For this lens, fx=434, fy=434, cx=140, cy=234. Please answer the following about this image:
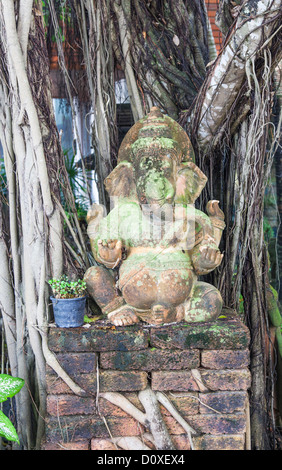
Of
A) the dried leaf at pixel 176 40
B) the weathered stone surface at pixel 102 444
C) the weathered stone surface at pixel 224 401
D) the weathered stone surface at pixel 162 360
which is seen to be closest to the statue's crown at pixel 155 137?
the dried leaf at pixel 176 40

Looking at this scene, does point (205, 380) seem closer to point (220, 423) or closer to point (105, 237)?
point (220, 423)

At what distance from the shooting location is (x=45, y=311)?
7.76ft

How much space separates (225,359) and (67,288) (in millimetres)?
871

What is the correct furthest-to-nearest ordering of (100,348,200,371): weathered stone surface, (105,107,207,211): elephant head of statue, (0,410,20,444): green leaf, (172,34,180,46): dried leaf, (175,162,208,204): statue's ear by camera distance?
1. (172,34,180,46): dried leaf
2. (175,162,208,204): statue's ear
3. (105,107,207,211): elephant head of statue
4. (100,348,200,371): weathered stone surface
5. (0,410,20,444): green leaf

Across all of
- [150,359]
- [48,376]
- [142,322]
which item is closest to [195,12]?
[142,322]

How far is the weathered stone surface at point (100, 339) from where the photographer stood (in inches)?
84.2

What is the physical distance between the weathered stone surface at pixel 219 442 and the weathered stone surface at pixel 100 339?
0.53m

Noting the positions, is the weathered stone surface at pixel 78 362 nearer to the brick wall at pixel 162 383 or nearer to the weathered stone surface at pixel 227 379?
the brick wall at pixel 162 383

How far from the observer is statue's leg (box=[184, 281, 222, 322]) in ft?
7.28

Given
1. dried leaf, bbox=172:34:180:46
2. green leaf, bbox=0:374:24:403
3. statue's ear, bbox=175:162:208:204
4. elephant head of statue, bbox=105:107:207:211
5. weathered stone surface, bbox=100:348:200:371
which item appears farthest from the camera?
dried leaf, bbox=172:34:180:46

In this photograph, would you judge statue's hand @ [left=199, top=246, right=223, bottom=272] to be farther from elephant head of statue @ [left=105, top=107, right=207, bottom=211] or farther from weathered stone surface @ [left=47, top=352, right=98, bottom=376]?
weathered stone surface @ [left=47, top=352, right=98, bottom=376]

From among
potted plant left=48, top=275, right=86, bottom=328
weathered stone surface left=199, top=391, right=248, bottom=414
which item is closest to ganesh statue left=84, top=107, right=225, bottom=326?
potted plant left=48, top=275, right=86, bottom=328

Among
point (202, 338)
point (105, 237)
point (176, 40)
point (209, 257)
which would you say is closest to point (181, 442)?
point (202, 338)

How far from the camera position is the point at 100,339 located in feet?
7.03
